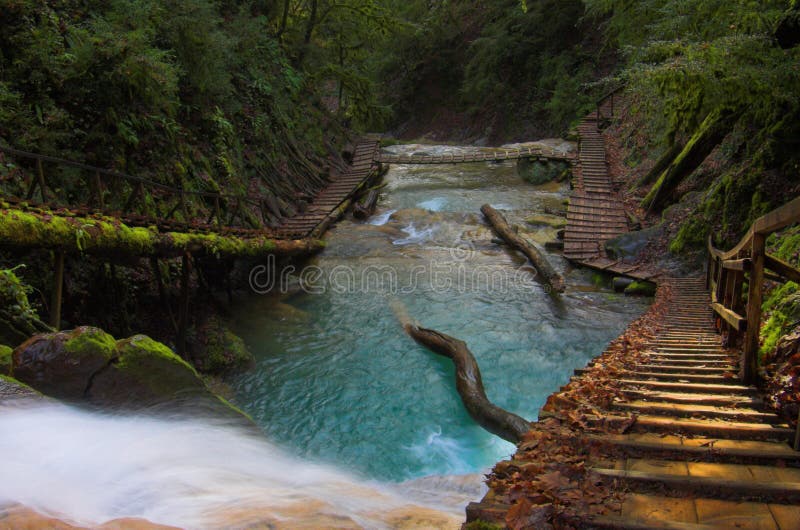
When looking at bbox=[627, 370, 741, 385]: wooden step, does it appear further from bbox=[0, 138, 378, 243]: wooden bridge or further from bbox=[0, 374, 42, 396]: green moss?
bbox=[0, 138, 378, 243]: wooden bridge

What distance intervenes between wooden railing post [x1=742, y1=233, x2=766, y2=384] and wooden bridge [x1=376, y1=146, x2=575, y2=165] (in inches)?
696

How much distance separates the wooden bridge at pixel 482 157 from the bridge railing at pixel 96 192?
359 inches

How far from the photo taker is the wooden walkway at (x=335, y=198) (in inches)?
662

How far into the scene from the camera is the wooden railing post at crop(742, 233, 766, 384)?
3.85 m

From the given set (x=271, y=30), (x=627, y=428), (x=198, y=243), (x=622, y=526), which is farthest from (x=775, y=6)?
(x=271, y=30)

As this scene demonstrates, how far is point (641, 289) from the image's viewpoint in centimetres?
1245

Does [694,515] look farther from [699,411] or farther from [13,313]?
[13,313]

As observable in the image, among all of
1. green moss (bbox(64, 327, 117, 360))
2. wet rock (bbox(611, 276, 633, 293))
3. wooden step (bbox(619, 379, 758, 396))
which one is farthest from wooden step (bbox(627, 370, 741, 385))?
wet rock (bbox(611, 276, 633, 293))

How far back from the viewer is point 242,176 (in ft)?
53.4

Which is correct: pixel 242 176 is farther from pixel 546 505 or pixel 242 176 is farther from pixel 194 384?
pixel 546 505

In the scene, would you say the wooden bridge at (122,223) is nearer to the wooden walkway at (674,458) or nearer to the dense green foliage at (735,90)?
the wooden walkway at (674,458)

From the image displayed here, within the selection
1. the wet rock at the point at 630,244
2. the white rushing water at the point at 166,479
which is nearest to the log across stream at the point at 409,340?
the wet rock at the point at 630,244

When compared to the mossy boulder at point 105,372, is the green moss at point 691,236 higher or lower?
higher

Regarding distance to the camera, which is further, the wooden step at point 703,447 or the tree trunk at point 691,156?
the tree trunk at point 691,156
